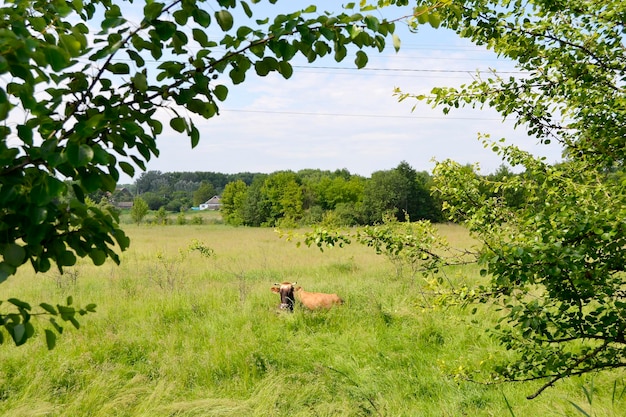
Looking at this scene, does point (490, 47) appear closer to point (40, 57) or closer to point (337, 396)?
point (40, 57)

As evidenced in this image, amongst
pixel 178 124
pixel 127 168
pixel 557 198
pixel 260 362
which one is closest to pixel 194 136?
pixel 178 124

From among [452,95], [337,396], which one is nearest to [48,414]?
[337,396]

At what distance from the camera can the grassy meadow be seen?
3994mm

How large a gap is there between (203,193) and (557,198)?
295 ft

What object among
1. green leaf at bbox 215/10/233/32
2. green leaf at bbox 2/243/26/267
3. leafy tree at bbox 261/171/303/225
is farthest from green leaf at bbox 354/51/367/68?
leafy tree at bbox 261/171/303/225

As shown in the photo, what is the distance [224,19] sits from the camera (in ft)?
3.82

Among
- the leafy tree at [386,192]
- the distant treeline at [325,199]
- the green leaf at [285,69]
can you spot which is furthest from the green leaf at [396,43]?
the leafy tree at [386,192]

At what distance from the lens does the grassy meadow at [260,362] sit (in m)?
3.99

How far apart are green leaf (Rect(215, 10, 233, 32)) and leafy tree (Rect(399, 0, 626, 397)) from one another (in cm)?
145

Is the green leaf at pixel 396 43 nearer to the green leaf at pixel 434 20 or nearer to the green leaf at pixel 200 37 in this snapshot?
the green leaf at pixel 434 20

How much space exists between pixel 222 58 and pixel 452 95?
193 cm

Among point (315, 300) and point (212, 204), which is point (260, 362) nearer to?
point (315, 300)

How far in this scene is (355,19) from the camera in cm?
119

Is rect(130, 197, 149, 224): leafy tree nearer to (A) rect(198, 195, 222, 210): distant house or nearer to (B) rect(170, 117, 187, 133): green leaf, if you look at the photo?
(B) rect(170, 117, 187, 133): green leaf
